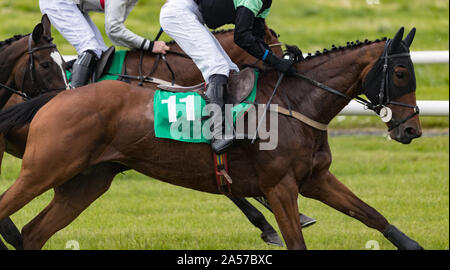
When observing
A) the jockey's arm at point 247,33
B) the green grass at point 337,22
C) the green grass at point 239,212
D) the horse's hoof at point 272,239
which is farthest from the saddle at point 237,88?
the green grass at point 337,22

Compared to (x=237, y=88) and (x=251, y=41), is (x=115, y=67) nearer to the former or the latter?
(x=237, y=88)

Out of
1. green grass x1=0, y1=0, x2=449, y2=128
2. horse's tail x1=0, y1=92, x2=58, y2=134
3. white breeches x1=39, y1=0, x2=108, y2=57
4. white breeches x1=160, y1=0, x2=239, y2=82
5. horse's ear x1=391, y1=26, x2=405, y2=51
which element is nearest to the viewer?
horse's ear x1=391, y1=26, x2=405, y2=51

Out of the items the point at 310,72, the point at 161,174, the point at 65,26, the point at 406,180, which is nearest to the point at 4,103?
the point at 65,26

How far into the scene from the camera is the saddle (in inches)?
191

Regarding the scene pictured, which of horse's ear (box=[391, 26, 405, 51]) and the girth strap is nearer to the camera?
horse's ear (box=[391, 26, 405, 51])

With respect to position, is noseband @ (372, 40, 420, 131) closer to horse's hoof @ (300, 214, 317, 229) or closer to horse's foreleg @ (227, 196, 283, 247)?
horse's hoof @ (300, 214, 317, 229)

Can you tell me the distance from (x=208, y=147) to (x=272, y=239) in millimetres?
1397

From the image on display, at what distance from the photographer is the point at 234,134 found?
15.7 ft

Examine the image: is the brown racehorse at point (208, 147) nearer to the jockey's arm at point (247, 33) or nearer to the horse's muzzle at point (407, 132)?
the horse's muzzle at point (407, 132)

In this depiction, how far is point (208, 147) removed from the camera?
4.84 m

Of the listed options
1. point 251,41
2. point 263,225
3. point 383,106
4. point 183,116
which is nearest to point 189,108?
point 183,116

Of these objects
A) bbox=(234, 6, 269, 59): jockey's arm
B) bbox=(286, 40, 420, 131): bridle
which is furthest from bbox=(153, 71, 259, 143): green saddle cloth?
bbox=(286, 40, 420, 131): bridle

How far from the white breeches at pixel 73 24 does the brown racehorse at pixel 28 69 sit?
369 millimetres
